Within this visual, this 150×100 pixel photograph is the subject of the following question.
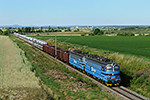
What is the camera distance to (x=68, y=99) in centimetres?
1945

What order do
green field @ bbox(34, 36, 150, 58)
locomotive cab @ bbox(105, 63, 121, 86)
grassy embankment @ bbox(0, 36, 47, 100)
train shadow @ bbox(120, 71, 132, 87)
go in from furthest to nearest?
1. green field @ bbox(34, 36, 150, 58)
2. train shadow @ bbox(120, 71, 132, 87)
3. locomotive cab @ bbox(105, 63, 121, 86)
4. grassy embankment @ bbox(0, 36, 47, 100)

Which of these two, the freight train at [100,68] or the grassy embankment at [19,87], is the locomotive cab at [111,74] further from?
the grassy embankment at [19,87]

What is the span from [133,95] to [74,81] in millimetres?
8951

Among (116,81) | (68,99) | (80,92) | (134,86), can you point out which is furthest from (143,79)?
(68,99)

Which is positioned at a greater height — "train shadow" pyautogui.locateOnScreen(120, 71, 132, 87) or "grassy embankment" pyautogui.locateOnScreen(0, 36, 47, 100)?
"grassy embankment" pyautogui.locateOnScreen(0, 36, 47, 100)

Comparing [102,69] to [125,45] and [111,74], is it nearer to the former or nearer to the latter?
[111,74]

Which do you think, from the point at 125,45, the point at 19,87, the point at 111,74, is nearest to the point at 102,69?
the point at 111,74

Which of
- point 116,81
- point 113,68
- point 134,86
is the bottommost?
point 134,86

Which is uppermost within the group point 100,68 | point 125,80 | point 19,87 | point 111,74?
point 100,68

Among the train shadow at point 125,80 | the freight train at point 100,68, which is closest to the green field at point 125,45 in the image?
the train shadow at point 125,80

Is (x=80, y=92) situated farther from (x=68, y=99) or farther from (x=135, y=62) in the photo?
(x=135, y=62)

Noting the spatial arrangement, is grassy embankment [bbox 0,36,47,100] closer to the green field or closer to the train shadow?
the train shadow

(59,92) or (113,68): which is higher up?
(113,68)

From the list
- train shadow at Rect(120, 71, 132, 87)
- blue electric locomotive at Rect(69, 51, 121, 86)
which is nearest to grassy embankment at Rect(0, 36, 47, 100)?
blue electric locomotive at Rect(69, 51, 121, 86)
